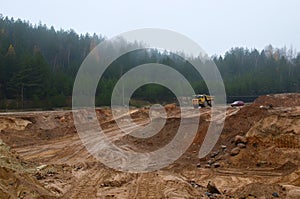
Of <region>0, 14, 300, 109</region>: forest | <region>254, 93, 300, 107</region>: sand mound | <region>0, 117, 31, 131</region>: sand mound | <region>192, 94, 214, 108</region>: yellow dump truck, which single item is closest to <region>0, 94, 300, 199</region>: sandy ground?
<region>254, 93, 300, 107</region>: sand mound

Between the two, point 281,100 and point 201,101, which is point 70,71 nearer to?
point 201,101

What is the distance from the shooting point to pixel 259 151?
15094mm

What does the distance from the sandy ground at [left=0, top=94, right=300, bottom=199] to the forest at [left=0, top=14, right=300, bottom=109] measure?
21869 millimetres

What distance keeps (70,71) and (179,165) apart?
5215cm

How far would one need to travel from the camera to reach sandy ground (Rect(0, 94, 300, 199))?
361 inches


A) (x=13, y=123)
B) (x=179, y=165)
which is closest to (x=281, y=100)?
(x=179, y=165)

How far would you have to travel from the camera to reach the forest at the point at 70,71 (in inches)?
1822

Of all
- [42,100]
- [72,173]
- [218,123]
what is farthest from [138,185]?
[42,100]

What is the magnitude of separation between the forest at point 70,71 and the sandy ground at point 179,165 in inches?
861

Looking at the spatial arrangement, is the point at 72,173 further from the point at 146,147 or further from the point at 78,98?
the point at 78,98

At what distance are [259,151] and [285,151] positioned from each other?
113cm

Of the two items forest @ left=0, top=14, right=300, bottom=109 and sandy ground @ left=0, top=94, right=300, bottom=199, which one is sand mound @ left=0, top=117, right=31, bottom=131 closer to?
sandy ground @ left=0, top=94, right=300, bottom=199

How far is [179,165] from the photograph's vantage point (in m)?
15.4

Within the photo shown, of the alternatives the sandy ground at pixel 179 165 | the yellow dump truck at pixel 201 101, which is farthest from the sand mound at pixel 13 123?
the yellow dump truck at pixel 201 101
